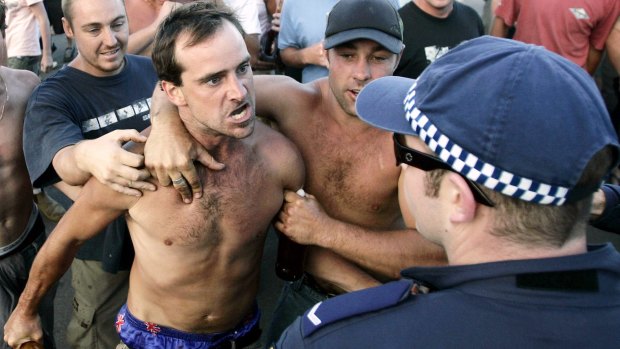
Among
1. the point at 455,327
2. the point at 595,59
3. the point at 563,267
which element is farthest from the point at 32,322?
the point at 595,59

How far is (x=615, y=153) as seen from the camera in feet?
3.47

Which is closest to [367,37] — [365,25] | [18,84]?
[365,25]

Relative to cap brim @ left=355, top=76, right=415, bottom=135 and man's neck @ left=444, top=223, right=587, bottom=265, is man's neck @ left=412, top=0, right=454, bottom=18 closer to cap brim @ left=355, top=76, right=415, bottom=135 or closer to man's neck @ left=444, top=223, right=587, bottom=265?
cap brim @ left=355, top=76, right=415, bottom=135

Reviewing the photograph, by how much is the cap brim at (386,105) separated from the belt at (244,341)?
1.33m

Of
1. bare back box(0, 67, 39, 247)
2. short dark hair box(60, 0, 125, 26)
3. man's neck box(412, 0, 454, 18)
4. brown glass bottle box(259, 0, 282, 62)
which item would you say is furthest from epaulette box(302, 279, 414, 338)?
brown glass bottle box(259, 0, 282, 62)

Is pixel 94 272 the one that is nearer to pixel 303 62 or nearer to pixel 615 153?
pixel 303 62

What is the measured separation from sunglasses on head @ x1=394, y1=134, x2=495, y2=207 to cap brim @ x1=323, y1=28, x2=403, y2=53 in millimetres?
1200

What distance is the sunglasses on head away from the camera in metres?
1.08

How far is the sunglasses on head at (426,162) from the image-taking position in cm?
108

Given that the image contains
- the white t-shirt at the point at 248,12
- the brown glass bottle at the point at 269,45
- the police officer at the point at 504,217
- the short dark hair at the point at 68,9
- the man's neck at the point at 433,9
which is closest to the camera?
the police officer at the point at 504,217

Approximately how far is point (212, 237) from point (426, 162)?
1144mm

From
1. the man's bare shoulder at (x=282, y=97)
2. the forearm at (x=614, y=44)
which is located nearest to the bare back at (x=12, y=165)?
the man's bare shoulder at (x=282, y=97)

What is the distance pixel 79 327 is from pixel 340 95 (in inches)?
65.9

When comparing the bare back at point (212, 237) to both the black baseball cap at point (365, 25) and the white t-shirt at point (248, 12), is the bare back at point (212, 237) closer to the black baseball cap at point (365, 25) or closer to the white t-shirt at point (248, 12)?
the black baseball cap at point (365, 25)
